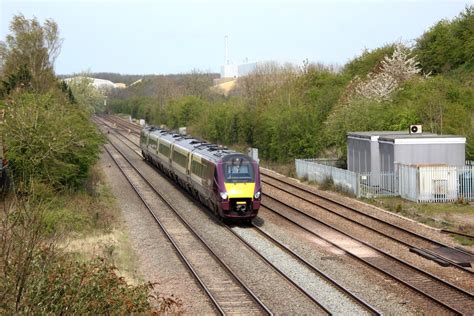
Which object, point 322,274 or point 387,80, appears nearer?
point 322,274

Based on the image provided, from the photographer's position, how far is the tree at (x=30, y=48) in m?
48.6

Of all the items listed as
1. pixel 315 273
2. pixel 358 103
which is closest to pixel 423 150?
pixel 358 103

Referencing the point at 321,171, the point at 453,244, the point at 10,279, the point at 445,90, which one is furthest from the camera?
the point at 445,90

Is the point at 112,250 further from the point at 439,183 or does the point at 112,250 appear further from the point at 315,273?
the point at 439,183

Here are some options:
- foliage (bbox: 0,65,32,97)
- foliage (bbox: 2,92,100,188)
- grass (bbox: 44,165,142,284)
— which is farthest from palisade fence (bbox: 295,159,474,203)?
foliage (bbox: 0,65,32,97)

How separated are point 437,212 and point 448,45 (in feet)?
124

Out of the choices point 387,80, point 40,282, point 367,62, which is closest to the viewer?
point 40,282

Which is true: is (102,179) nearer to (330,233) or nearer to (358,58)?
(330,233)

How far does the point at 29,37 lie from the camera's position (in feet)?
160

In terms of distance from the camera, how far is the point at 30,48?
49.4 metres

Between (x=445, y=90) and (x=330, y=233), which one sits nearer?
(x=330, y=233)

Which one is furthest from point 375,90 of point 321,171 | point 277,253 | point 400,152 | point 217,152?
point 277,253

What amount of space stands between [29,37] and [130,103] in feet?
278

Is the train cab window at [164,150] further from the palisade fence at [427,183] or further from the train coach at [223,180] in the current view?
the palisade fence at [427,183]
